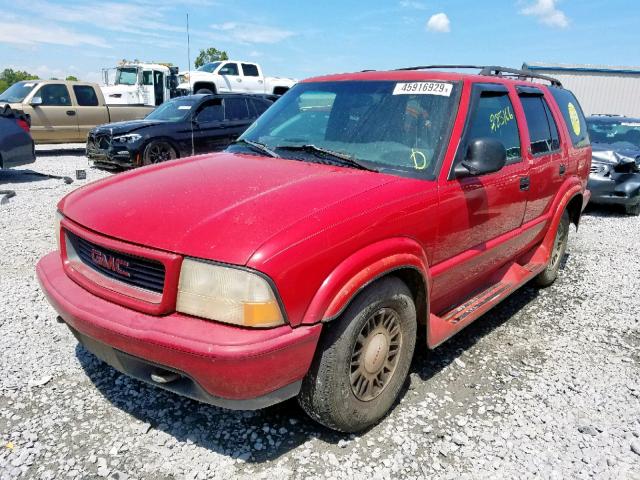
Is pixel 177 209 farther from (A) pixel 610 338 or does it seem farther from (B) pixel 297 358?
(A) pixel 610 338

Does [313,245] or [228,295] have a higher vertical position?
[313,245]

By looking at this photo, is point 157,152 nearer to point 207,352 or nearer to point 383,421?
point 383,421

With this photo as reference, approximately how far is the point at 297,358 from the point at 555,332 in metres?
2.71

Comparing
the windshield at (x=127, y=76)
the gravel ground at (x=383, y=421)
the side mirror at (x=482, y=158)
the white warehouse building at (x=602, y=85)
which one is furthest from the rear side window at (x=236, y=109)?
the white warehouse building at (x=602, y=85)

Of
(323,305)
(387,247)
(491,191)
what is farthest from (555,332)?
(323,305)

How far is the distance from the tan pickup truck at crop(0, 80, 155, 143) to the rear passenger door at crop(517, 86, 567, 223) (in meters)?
12.7

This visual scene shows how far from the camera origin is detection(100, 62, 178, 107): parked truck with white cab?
1930 centimetres

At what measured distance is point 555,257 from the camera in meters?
4.91

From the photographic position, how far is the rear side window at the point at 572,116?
4.67 m

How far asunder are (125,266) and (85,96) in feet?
45.0

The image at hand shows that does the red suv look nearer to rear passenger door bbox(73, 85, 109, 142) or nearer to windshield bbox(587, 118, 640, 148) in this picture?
windshield bbox(587, 118, 640, 148)

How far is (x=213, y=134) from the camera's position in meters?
10.8

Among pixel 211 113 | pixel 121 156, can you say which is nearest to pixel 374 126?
pixel 121 156

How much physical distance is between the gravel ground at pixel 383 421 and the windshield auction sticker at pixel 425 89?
1.75 meters
